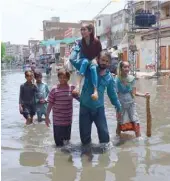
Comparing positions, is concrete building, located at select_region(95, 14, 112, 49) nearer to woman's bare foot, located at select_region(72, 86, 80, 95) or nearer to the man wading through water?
the man wading through water

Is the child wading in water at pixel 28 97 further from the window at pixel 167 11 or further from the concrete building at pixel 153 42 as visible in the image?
the window at pixel 167 11

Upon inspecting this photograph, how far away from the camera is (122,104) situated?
710 cm

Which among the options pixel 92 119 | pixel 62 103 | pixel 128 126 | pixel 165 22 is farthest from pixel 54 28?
pixel 92 119

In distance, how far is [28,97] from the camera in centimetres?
866

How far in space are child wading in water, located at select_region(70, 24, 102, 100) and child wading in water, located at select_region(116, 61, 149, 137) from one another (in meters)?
1.05

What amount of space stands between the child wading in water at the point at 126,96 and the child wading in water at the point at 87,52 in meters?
1.05

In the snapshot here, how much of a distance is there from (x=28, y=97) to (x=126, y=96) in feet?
8.13

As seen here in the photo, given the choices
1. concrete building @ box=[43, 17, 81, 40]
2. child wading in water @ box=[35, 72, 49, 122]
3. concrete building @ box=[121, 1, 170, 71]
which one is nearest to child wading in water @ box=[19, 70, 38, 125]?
child wading in water @ box=[35, 72, 49, 122]

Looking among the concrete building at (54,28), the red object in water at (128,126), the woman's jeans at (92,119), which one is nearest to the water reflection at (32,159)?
the woman's jeans at (92,119)

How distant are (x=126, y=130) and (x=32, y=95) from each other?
2.42 metres

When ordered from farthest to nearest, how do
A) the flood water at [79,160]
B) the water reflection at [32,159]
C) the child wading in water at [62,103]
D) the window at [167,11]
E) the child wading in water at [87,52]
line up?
the window at [167,11] < the child wading in water at [62,103] < the child wading in water at [87,52] < the water reflection at [32,159] < the flood water at [79,160]

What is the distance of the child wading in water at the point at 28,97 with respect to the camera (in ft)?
28.1

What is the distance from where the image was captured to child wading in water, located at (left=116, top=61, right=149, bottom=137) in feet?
22.8

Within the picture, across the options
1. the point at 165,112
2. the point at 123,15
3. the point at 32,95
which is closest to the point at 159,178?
the point at 32,95
